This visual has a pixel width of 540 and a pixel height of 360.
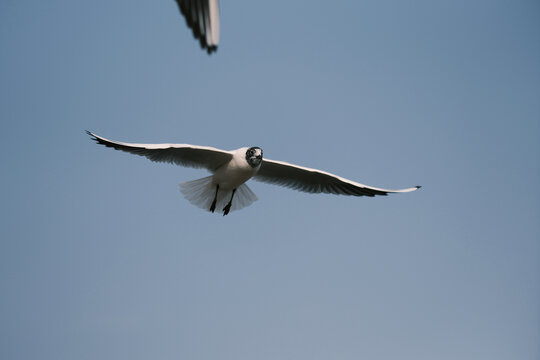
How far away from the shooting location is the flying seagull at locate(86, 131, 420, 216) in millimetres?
6922

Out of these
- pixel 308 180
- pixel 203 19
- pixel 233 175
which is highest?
pixel 308 180

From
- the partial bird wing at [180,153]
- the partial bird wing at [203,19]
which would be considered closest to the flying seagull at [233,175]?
the partial bird wing at [180,153]

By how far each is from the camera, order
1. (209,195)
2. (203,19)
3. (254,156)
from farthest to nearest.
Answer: (209,195)
(254,156)
(203,19)

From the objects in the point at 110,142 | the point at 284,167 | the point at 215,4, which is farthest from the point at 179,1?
the point at 284,167

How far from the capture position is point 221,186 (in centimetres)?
740

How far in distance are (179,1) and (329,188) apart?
22.4 ft

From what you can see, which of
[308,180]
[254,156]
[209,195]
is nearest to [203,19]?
[254,156]

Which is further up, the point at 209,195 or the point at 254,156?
the point at 254,156

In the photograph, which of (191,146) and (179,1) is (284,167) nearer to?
(191,146)

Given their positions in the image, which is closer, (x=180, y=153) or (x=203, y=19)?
(x=203, y=19)

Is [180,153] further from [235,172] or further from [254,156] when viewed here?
[254,156]

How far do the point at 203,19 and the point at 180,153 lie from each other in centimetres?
591

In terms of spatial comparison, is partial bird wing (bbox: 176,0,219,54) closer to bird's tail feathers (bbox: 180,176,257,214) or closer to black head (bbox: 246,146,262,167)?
black head (bbox: 246,146,262,167)

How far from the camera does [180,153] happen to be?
7.04 meters
